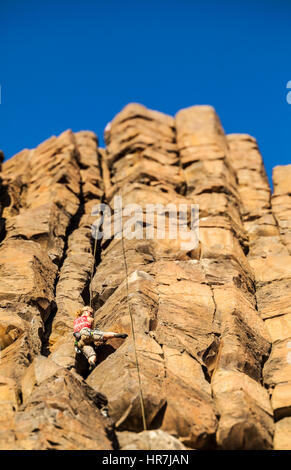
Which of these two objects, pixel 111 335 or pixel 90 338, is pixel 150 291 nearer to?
pixel 111 335

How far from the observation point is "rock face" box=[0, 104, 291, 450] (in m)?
12.8

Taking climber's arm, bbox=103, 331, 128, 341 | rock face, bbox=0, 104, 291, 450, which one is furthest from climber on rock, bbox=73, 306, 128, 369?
rock face, bbox=0, 104, 291, 450

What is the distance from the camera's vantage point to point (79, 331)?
15492 mm

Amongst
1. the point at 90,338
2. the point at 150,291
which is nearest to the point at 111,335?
the point at 90,338

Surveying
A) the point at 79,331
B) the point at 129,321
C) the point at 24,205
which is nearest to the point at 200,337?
the point at 129,321

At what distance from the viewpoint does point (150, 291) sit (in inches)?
669

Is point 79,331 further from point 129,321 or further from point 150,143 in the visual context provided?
point 150,143

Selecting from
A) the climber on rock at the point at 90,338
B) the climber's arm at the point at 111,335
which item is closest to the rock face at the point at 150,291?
the climber's arm at the point at 111,335

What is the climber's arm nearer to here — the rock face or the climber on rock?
the climber on rock

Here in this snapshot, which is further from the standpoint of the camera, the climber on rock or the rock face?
the climber on rock

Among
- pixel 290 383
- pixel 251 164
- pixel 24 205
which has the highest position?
pixel 251 164

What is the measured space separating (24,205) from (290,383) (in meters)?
14.9

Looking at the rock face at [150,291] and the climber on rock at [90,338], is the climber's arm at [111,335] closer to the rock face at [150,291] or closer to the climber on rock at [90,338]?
the climber on rock at [90,338]

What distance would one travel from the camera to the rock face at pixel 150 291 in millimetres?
12812
